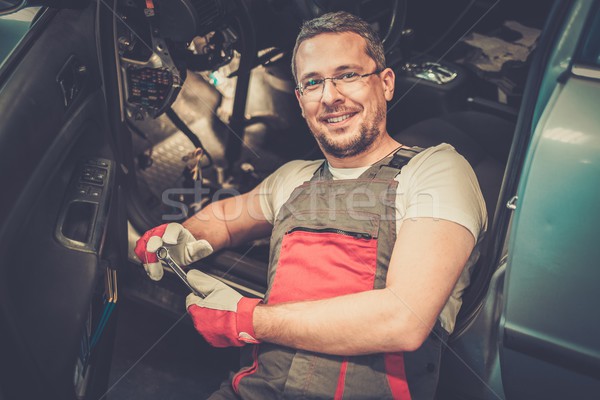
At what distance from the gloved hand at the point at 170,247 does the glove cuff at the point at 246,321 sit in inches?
15.0

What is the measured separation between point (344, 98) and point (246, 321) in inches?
29.3

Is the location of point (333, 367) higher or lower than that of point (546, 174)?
lower

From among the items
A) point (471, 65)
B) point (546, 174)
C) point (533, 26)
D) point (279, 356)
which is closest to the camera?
point (546, 174)

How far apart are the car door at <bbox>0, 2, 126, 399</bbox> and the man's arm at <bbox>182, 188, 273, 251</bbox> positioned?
12.1 inches

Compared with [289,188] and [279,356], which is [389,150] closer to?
[289,188]

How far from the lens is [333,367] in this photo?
3.90 feet

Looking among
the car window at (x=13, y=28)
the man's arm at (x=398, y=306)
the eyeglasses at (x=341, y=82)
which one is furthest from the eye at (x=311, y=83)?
the car window at (x=13, y=28)

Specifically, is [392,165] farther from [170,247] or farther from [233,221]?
[170,247]

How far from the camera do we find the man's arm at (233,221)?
1.66 meters

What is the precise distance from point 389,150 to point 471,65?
5.94 ft

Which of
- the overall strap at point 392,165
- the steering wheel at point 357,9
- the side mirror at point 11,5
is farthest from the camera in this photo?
the steering wheel at point 357,9

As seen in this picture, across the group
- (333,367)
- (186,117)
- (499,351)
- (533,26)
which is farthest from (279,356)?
(533,26)

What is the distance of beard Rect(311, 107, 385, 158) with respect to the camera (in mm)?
1470

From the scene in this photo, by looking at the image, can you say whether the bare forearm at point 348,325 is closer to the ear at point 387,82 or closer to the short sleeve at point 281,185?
the short sleeve at point 281,185
